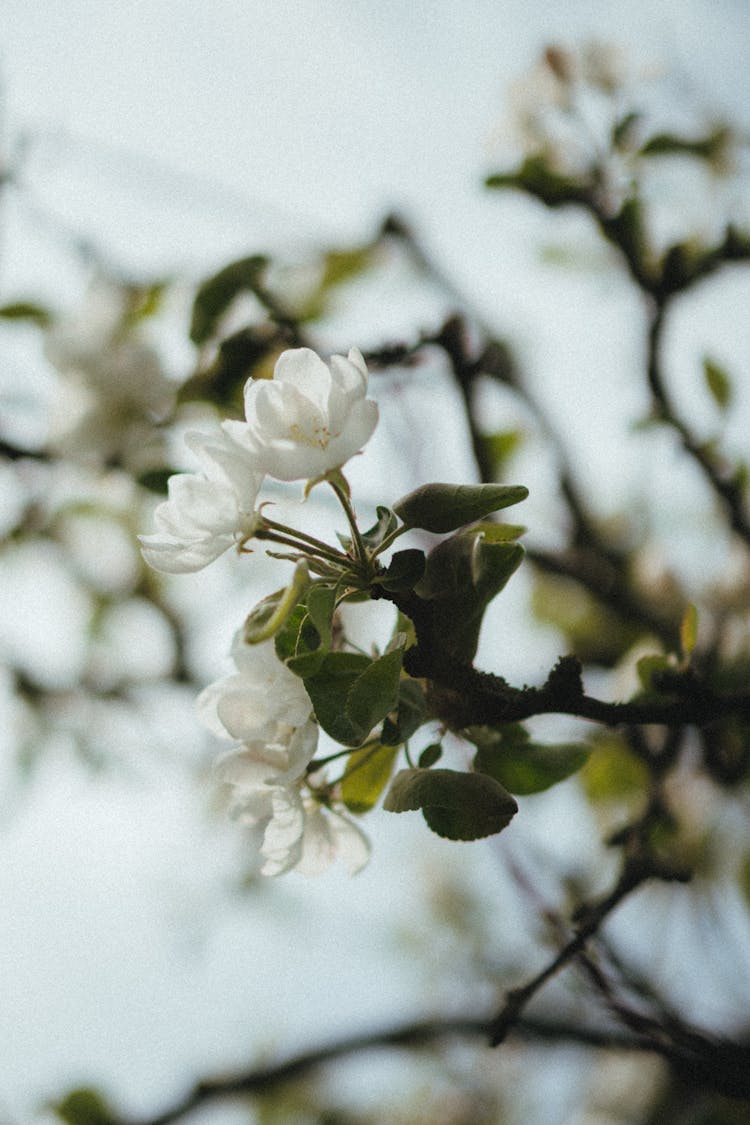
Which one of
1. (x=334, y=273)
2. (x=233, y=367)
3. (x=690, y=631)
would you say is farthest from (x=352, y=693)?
(x=334, y=273)

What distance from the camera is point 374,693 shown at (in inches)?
19.5

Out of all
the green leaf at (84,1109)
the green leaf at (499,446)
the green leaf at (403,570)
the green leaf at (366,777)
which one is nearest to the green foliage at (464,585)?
the green leaf at (403,570)

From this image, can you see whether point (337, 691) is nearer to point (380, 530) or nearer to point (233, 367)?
point (380, 530)

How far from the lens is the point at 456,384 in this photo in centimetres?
98

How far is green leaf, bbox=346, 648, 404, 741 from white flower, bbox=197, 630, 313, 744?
0.05 m

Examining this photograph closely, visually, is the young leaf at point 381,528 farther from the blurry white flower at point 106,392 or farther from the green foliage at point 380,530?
the blurry white flower at point 106,392

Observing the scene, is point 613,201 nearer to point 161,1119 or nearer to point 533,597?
point 533,597

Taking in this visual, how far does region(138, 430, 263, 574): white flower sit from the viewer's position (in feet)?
1.74

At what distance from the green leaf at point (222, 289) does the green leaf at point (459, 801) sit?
0.68m

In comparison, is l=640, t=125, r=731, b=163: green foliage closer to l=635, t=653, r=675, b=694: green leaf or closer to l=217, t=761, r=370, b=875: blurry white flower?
l=635, t=653, r=675, b=694: green leaf

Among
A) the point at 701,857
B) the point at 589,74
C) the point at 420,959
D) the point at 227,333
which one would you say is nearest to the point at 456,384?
the point at 227,333

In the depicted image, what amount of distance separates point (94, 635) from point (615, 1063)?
93.2 inches

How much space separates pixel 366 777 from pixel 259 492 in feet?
0.77

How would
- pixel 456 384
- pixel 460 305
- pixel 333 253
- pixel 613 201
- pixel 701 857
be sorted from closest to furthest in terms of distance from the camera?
pixel 456 384, pixel 613 201, pixel 333 253, pixel 460 305, pixel 701 857
